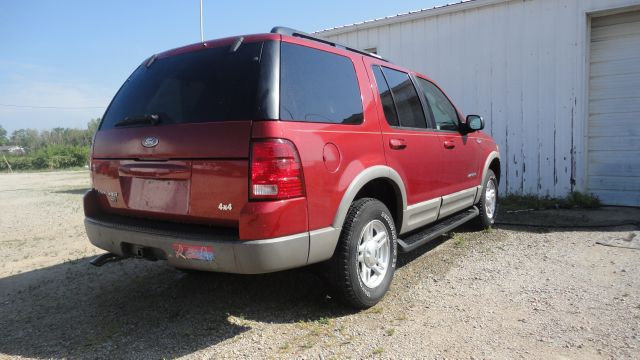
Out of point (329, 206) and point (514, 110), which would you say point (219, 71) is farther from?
point (514, 110)

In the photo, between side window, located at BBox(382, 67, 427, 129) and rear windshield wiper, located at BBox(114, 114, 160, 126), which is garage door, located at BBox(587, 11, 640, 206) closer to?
side window, located at BBox(382, 67, 427, 129)

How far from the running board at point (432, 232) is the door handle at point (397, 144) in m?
0.75

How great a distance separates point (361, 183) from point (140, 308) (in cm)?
193

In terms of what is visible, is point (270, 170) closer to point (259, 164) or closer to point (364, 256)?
point (259, 164)

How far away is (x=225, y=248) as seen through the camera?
2.46m

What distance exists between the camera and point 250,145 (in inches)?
97.8

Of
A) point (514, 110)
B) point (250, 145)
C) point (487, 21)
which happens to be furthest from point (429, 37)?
point (250, 145)

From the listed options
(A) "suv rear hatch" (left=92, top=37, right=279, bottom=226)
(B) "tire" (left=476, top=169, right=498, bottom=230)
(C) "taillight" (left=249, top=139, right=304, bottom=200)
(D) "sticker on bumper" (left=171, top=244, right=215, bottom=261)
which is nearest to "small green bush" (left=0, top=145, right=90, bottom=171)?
(B) "tire" (left=476, top=169, right=498, bottom=230)

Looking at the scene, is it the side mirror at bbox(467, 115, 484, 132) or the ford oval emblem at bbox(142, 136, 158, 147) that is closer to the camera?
the ford oval emblem at bbox(142, 136, 158, 147)

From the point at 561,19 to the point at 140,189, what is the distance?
7.42 metres

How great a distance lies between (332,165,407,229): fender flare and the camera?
285cm

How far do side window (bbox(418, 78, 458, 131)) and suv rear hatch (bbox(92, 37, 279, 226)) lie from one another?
2.28 meters

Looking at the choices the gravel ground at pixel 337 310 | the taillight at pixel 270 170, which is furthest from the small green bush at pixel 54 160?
the taillight at pixel 270 170

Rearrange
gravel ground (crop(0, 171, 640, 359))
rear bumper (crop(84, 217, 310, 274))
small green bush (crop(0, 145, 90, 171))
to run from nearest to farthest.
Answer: rear bumper (crop(84, 217, 310, 274)) → gravel ground (crop(0, 171, 640, 359)) → small green bush (crop(0, 145, 90, 171))
